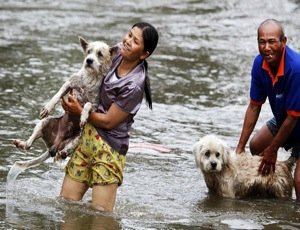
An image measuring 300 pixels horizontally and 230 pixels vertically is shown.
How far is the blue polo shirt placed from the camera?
22.9ft

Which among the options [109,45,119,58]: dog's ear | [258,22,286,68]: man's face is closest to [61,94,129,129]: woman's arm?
[109,45,119,58]: dog's ear

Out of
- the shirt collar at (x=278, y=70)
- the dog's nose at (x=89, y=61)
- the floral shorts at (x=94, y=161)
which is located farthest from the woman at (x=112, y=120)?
the shirt collar at (x=278, y=70)

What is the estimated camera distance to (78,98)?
21.5 ft

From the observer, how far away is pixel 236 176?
777 centimetres

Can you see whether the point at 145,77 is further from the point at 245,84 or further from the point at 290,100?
the point at 245,84

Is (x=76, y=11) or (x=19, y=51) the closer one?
(x=19, y=51)

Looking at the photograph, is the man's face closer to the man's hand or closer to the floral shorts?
the man's hand

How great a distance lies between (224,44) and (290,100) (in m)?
9.39

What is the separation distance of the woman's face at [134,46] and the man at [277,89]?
1.32 metres

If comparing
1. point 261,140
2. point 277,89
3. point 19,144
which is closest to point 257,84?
point 277,89

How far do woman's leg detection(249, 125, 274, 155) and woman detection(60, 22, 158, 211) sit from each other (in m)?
1.80

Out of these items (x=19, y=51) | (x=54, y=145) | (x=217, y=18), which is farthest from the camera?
(x=217, y=18)

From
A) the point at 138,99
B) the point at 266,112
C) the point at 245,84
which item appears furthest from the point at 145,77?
the point at 245,84

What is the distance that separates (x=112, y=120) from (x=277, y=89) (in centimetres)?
178
